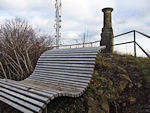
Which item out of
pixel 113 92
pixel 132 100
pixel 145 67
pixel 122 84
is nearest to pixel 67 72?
pixel 113 92

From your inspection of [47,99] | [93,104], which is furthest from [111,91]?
[47,99]

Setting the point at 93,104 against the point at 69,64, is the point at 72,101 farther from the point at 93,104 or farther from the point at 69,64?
the point at 69,64

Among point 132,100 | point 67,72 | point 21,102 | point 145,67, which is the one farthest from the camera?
point 145,67

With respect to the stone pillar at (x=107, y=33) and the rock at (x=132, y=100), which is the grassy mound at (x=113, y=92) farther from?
the stone pillar at (x=107, y=33)

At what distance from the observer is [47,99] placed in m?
2.57

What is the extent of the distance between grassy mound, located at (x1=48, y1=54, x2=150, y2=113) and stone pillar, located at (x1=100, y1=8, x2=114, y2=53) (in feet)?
4.30

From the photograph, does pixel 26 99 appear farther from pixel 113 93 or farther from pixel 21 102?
pixel 113 93

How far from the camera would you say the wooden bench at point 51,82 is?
2688 mm

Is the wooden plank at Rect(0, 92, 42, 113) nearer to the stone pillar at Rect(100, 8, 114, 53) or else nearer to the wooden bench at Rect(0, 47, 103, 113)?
the wooden bench at Rect(0, 47, 103, 113)

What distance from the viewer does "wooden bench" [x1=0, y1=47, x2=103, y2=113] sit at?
2688mm

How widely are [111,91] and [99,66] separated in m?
1.07

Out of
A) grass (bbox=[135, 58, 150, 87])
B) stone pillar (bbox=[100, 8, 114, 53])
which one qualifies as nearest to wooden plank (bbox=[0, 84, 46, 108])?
grass (bbox=[135, 58, 150, 87])

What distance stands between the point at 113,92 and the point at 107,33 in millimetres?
2832

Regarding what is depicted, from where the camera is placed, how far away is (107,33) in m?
6.21
